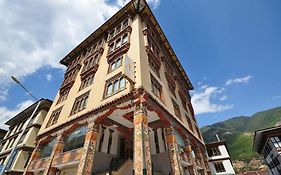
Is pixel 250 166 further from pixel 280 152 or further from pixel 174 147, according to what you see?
pixel 174 147

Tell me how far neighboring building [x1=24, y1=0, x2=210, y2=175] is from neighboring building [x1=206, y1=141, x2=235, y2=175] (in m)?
11.2

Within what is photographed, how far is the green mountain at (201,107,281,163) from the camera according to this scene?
242ft

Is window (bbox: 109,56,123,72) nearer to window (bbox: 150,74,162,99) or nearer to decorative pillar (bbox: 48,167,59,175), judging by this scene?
window (bbox: 150,74,162,99)

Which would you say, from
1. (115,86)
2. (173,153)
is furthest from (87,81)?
(173,153)

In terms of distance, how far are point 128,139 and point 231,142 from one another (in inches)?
3728

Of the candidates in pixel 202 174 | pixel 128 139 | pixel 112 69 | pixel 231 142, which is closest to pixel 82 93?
pixel 112 69

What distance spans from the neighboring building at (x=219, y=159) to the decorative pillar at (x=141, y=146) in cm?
2337

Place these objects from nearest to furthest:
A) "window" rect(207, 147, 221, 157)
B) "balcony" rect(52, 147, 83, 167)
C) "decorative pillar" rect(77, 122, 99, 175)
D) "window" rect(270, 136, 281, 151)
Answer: "decorative pillar" rect(77, 122, 99, 175), "balcony" rect(52, 147, 83, 167), "window" rect(270, 136, 281, 151), "window" rect(207, 147, 221, 157)

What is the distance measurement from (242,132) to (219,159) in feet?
316

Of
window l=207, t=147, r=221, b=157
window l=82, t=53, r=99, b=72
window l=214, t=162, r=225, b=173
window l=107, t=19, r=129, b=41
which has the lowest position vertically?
window l=214, t=162, r=225, b=173

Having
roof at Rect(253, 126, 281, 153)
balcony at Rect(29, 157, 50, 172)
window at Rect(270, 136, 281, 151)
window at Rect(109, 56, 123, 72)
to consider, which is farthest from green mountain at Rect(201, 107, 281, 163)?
balcony at Rect(29, 157, 50, 172)

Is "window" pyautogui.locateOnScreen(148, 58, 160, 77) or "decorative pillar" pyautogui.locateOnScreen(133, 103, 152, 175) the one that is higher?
"window" pyautogui.locateOnScreen(148, 58, 160, 77)

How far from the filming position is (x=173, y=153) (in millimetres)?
11453

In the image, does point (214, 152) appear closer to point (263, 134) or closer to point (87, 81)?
point (263, 134)
